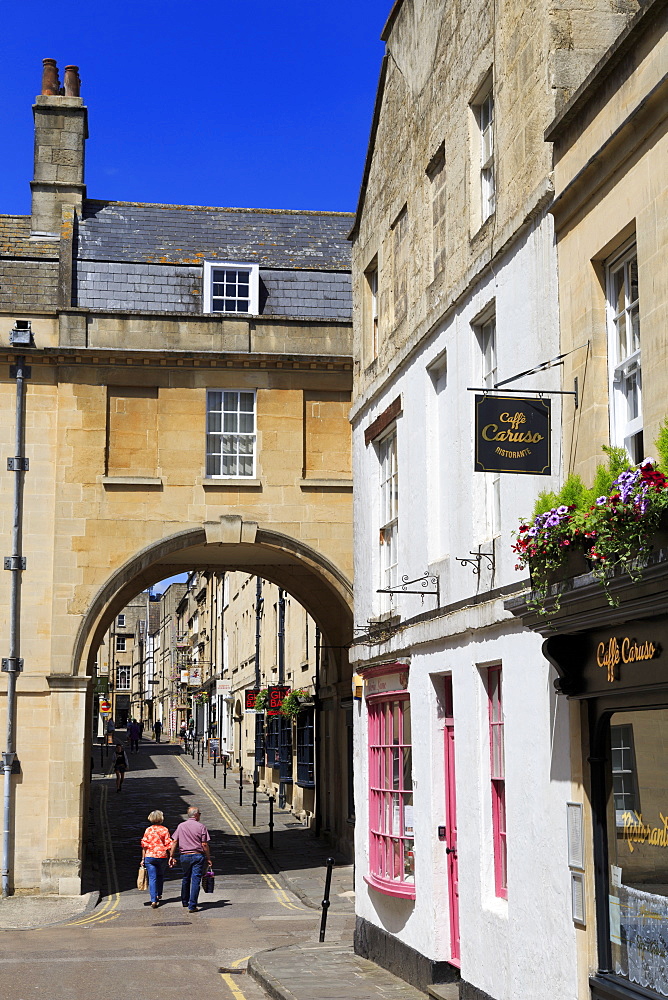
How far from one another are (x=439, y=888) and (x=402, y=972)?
1501mm

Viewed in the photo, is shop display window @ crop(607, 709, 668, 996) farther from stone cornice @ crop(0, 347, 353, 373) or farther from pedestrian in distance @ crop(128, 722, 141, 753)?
pedestrian in distance @ crop(128, 722, 141, 753)

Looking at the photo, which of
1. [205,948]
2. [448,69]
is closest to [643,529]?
[448,69]

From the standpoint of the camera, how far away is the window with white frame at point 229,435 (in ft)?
76.0

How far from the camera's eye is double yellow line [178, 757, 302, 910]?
20812 mm

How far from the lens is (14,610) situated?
2194 cm

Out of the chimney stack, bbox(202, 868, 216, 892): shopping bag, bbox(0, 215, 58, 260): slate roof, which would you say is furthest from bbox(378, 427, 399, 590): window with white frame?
the chimney stack

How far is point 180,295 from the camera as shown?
24.5m

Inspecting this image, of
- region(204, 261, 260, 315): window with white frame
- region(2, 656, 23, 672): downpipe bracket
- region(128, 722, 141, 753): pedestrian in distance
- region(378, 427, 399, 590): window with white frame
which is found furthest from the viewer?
region(128, 722, 141, 753): pedestrian in distance

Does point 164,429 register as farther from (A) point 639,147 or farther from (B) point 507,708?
(A) point 639,147

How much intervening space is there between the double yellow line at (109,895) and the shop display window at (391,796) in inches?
264

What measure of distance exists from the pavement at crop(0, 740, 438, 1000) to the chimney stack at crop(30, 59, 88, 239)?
1332 cm

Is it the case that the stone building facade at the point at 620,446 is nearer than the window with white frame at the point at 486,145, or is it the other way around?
the stone building facade at the point at 620,446

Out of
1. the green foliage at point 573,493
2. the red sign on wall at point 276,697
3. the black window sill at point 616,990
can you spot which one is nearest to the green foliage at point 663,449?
the green foliage at point 573,493

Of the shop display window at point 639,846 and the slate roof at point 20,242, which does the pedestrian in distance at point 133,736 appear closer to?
the slate roof at point 20,242
